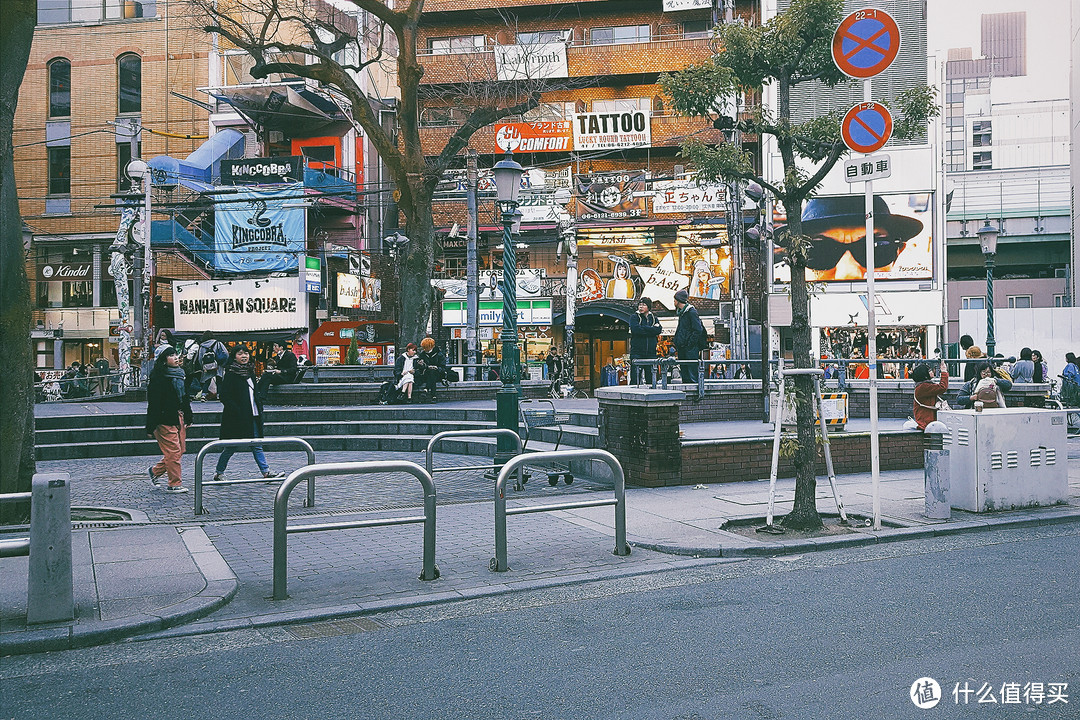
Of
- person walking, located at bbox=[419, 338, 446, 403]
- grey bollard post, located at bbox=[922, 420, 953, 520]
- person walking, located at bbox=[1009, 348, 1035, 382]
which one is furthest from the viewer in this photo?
person walking, located at bbox=[419, 338, 446, 403]

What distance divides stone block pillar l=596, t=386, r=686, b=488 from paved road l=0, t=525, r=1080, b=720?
4.52m

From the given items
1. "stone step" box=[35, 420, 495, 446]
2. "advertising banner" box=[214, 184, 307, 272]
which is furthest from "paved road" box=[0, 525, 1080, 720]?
"advertising banner" box=[214, 184, 307, 272]

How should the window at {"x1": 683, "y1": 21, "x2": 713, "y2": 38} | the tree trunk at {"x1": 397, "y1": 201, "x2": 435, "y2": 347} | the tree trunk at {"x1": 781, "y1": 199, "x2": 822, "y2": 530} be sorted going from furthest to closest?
the window at {"x1": 683, "y1": 21, "x2": 713, "y2": 38}
the tree trunk at {"x1": 397, "y1": 201, "x2": 435, "y2": 347}
the tree trunk at {"x1": 781, "y1": 199, "x2": 822, "y2": 530}

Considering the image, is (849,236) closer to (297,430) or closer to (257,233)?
(257,233)

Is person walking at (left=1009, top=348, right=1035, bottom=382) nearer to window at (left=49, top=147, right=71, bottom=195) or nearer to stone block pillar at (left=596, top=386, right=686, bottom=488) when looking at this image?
stone block pillar at (left=596, top=386, right=686, bottom=488)

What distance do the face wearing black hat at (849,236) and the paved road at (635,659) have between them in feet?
→ 102

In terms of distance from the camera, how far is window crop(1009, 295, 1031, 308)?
43.9m

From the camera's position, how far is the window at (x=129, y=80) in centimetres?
4041

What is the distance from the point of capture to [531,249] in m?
37.8

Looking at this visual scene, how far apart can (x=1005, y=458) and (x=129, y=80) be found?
4139cm

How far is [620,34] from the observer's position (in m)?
39.8

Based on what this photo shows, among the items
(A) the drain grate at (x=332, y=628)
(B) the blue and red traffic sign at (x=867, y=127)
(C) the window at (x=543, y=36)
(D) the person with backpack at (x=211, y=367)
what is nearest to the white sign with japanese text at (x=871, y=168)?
(B) the blue and red traffic sign at (x=867, y=127)

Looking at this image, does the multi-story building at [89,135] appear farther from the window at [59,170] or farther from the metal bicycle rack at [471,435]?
the metal bicycle rack at [471,435]

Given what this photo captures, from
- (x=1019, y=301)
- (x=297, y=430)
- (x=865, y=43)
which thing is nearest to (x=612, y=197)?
(x=297, y=430)
